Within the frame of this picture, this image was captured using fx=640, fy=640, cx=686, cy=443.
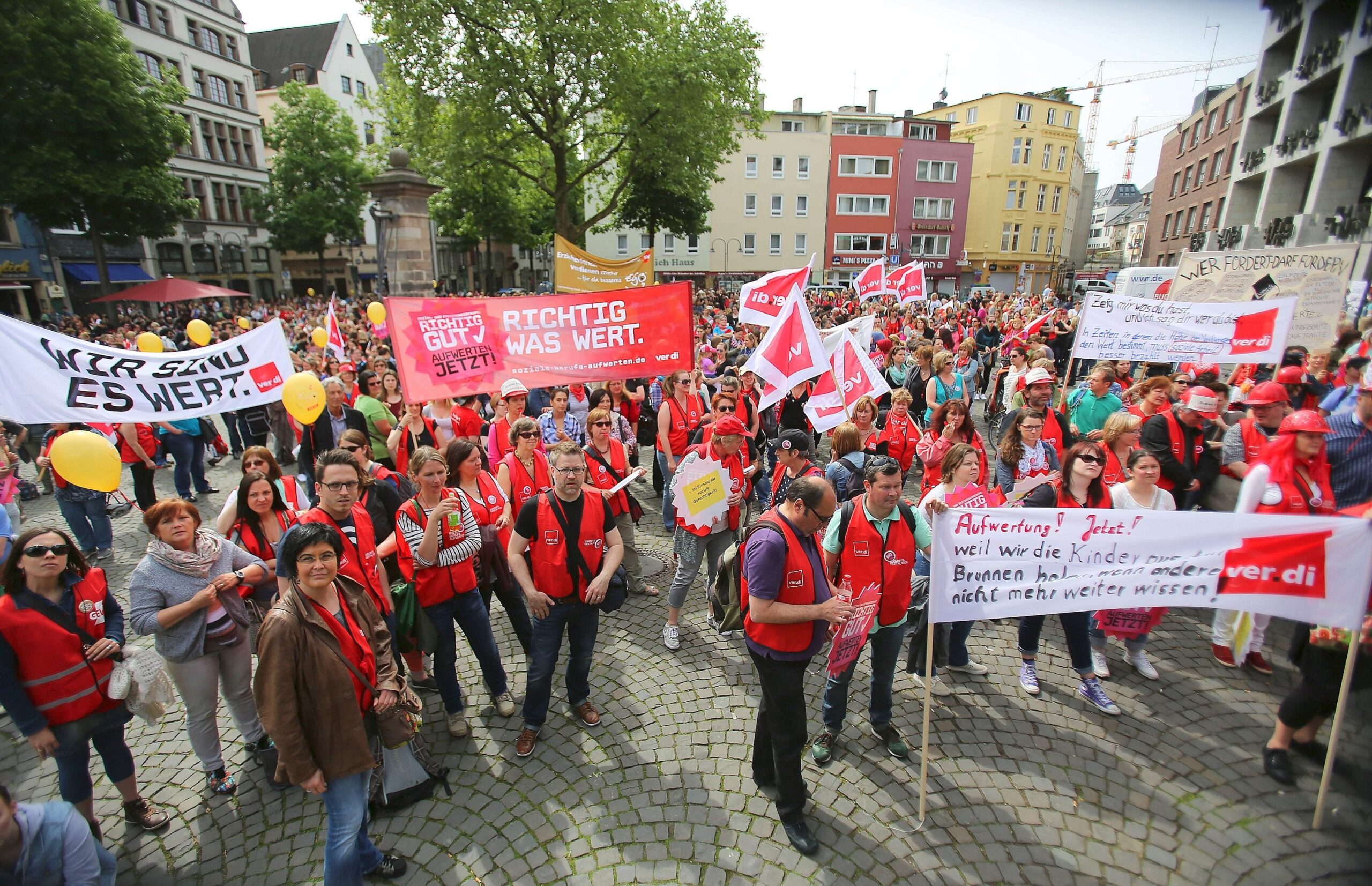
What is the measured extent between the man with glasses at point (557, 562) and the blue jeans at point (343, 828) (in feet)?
3.99

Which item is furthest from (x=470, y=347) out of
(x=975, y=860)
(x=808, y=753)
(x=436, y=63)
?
(x=436, y=63)

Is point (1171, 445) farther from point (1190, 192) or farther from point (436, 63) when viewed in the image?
point (1190, 192)

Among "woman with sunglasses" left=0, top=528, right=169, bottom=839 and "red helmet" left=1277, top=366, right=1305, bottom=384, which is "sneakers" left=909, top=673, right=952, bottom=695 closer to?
"woman with sunglasses" left=0, top=528, right=169, bottom=839

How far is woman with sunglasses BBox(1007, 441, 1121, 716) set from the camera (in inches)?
179

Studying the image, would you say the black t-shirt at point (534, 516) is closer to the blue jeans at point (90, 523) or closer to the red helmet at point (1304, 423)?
the red helmet at point (1304, 423)

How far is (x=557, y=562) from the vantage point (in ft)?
13.3

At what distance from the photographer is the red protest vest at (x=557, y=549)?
4.06m

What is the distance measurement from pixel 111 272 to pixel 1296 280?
51503 mm

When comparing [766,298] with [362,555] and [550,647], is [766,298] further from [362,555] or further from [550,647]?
[362,555]

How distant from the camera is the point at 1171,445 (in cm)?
586

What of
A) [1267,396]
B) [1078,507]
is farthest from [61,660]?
[1267,396]

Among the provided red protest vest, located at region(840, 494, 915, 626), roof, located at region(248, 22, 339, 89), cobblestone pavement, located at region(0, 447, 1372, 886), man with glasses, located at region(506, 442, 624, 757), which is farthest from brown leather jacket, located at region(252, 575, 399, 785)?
roof, located at region(248, 22, 339, 89)

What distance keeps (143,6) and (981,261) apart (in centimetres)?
6002

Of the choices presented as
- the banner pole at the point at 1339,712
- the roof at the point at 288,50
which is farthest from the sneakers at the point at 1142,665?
the roof at the point at 288,50
